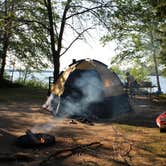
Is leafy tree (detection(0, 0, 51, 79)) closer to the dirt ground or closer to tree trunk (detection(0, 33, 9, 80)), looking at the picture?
tree trunk (detection(0, 33, 9, 80))

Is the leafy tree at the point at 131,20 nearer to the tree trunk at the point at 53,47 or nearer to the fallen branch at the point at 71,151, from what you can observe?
the tree trunk at the point at 53,47

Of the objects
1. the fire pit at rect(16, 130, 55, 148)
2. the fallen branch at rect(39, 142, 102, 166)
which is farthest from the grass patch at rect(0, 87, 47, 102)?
Result: the fallen branch at rect(39, 142, 102, 166)

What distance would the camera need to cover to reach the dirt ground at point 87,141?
502cm

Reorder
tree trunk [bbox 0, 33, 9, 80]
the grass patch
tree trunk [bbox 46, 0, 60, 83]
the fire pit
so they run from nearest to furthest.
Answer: the fire pit → the grass patch → tree trunk [bbox 46, 0, 60, 83] → tree trunk [bbox 0, 33, 9, 80]

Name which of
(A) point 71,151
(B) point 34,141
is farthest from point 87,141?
(B) point 34,141

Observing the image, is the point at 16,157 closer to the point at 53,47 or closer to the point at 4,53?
the point at 53,47

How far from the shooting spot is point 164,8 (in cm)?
1192

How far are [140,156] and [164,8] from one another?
830 cm

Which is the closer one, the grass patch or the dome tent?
the dome tent

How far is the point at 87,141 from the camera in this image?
6.45 metres

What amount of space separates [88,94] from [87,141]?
3.88 metres

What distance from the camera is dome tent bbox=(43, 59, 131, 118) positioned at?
393 inches

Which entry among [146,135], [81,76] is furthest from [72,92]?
[146,135]

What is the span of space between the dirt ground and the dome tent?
0.54 m
